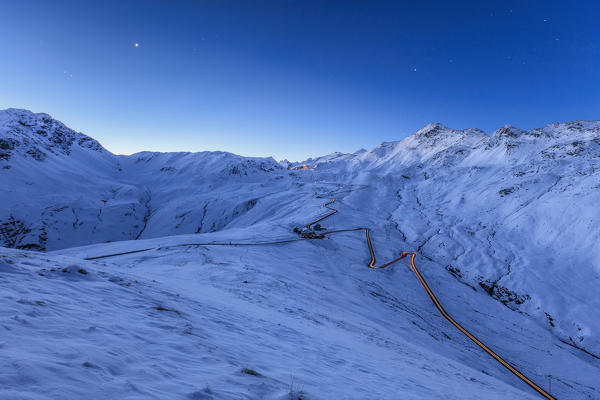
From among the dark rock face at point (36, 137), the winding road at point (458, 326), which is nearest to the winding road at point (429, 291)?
the winding road at point (458, 326)

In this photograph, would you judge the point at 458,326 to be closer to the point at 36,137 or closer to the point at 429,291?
the point at 429,291

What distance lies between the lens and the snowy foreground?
11.9 ft

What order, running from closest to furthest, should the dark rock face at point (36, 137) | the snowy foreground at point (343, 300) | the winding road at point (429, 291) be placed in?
the snowy foreground at point (343, 300) → the winding road at point (429, 291) → the dark rock face at point (36, 137)

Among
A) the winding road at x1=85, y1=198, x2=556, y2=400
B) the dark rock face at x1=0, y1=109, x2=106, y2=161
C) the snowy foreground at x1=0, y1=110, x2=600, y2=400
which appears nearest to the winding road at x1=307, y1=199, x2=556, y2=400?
the winding road at x1=85, y1=198, x2=556, y2=400

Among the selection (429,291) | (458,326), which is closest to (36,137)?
(429,291)

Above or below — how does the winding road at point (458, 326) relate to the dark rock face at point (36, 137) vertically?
below

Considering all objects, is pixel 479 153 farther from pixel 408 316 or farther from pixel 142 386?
pixel 142 386

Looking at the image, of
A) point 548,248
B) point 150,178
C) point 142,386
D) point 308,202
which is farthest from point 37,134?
point 548,248

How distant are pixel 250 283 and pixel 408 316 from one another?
8226mm

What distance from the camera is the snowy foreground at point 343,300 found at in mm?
3623

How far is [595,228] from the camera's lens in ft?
69.0

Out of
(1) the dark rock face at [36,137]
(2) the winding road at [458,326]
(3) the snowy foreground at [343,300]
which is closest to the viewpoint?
(3) the snowy foreground at [343,300]

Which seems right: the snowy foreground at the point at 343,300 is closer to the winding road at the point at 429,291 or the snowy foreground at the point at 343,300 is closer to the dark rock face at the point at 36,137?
the winding road at the point at 429,291

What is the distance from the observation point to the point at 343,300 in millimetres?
12320
